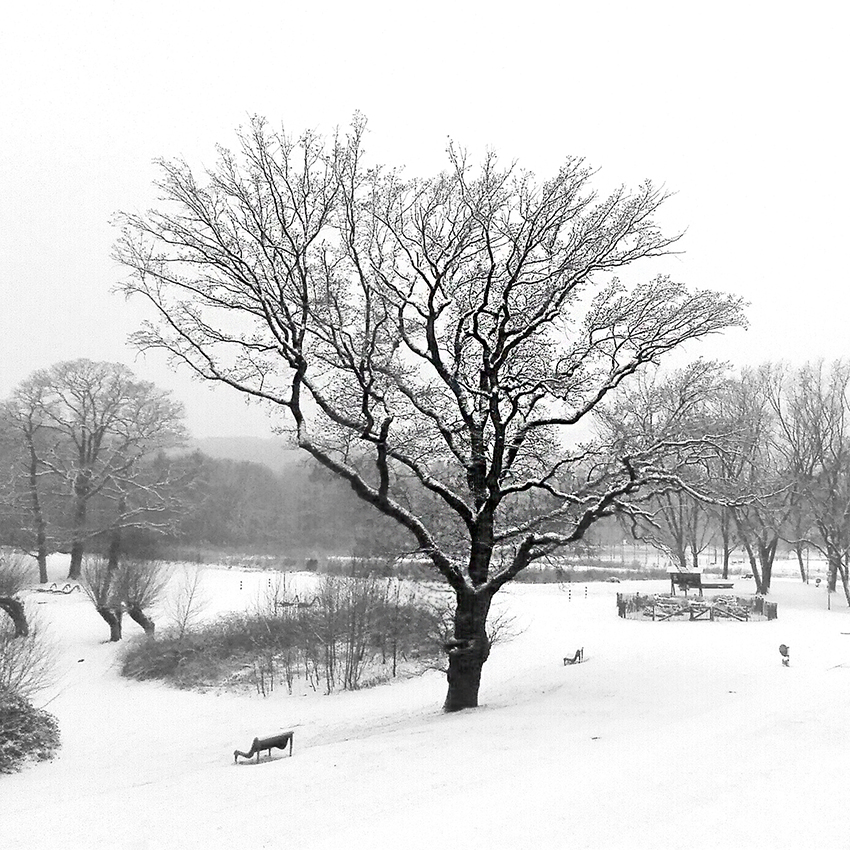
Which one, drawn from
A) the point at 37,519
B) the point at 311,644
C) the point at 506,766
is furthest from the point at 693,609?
the point at 37,519

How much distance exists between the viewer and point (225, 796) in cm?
852

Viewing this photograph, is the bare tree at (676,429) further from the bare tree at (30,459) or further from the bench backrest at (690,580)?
the bare tree at (30,459)

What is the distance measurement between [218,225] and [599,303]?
6.83 meters

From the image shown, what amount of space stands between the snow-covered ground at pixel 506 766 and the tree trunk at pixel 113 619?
5744 millimetres

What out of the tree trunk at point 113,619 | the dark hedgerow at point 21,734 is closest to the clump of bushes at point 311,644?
the tree trunk at point 113,619

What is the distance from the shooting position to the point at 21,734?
45.6 ft

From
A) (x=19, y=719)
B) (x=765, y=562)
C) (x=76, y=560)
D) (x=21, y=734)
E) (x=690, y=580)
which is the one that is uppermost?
(x=765, y=562)

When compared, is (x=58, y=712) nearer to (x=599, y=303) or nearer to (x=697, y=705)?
(x=697, y=705)

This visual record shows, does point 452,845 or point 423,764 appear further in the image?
point 423,764

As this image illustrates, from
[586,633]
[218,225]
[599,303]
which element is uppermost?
[218,225]

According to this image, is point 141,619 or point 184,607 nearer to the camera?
point 141,619

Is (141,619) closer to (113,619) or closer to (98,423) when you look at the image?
(113,619)

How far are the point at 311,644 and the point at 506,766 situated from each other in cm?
1579

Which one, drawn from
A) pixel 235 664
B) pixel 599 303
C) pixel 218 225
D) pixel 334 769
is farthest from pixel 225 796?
pixel 235 664
